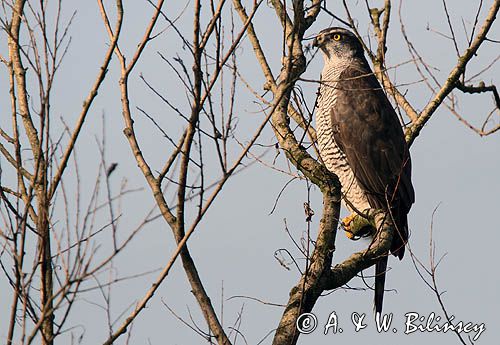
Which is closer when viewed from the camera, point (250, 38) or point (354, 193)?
point (250, 38)

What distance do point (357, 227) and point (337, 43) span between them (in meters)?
2.22

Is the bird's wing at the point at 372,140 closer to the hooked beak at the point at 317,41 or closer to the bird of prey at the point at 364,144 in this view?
the bird of prey at the point at 364,144

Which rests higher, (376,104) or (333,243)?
(376,104)

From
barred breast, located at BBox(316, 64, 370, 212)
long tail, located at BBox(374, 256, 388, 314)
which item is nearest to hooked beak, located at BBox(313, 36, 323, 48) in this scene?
barred breast, located at BBox(316, 64, 370, 212)

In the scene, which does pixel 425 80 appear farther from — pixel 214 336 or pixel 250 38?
pixel 214 336

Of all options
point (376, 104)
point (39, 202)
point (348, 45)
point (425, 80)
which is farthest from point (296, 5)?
point (348, 45)

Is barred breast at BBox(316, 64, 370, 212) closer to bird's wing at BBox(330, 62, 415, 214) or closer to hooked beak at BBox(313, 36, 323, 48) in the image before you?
bird's wing at BBox(330, 62, 415, 214)

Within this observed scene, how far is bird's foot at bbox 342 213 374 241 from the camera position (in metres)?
6.41

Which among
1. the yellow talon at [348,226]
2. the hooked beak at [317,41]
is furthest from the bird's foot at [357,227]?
the hooked beak at [317,41]

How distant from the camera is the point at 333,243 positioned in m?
4.52

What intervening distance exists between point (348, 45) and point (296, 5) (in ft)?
14.1

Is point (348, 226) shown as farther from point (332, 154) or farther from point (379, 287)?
point (332, 154)

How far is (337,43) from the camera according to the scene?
7.85m

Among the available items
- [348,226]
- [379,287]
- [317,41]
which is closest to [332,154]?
[348,226]
